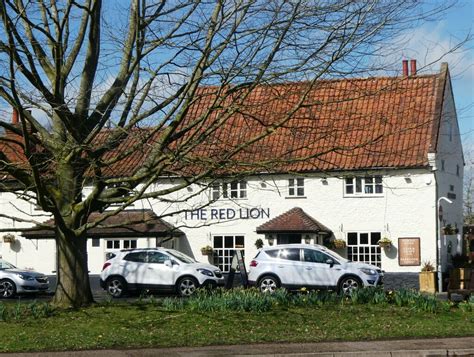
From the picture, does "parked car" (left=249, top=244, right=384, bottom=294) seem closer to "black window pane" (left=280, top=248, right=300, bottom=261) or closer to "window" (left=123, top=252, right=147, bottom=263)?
"black window pane" (left=280, top=248, right=300, bottom=261)

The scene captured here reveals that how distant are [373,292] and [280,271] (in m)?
8.51

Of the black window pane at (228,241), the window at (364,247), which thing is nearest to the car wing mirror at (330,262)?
the window at (364,247)

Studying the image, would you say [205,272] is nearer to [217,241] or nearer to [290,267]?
[290,267]

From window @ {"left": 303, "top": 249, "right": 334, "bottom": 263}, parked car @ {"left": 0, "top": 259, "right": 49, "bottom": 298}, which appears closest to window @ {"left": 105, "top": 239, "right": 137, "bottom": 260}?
parked car @ {"left": 0, "top": 259, "right": 49, "bottom": 298}

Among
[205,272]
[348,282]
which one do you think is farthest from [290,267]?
[205,272]

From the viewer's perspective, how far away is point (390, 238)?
31766 mm

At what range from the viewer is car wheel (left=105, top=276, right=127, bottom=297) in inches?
1042

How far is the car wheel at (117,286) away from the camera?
2647 cm

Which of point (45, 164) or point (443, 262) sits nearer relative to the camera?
point (45, 164)

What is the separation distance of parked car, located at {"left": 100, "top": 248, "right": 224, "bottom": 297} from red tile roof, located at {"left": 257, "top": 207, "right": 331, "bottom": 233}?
5.83 m

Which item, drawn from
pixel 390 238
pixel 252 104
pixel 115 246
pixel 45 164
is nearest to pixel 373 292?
pixel 252 104

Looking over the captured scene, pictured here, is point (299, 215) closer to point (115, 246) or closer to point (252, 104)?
point (115, 246)

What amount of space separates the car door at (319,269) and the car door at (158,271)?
4453 mm

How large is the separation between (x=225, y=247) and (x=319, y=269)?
8.19 metres
